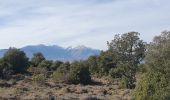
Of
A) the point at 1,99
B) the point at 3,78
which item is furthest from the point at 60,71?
the point at 1,99

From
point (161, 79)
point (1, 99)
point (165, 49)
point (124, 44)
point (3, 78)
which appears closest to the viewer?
point (161, 79)

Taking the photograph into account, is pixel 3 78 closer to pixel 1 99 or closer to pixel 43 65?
pixel 43 65

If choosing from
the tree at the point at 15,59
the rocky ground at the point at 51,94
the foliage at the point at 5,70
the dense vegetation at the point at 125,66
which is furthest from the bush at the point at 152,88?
the tree at the point at 15,59

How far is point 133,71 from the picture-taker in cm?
6022

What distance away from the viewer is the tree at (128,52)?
59312mm

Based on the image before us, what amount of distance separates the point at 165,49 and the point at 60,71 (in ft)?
72.3

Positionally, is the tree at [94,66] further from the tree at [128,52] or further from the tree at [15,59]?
the tree at [128,52]

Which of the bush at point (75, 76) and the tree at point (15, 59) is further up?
the tree at point (15, 59)

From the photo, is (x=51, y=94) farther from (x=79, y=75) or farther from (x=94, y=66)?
(x=94, y=66)

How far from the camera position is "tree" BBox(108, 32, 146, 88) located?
59.3 meters

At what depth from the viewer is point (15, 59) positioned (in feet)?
244

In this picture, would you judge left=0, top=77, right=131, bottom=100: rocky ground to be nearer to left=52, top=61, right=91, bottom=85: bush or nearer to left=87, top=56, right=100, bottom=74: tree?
left=52, top=61, right=91, bottom=85: bush

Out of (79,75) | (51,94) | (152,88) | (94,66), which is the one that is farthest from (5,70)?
(152,88)

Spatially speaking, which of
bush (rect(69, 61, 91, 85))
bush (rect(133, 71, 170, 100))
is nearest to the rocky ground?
bush (rect(133, 71, 170, 100))
